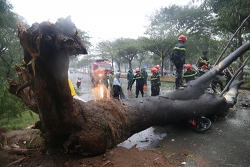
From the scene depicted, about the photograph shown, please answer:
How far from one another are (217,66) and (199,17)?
2491 cm

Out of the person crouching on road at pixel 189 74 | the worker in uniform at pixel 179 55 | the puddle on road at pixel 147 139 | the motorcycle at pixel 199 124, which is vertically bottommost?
the puddle on road at pixel 147 139

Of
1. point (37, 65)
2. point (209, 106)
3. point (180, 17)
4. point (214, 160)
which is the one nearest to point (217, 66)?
point (209, 106)

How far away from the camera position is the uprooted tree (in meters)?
1.74

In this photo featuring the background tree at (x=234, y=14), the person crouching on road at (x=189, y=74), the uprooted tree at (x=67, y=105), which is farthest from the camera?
the background tree at (x=234, y=14)

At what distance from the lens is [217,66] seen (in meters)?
5.40

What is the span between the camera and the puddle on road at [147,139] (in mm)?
3768

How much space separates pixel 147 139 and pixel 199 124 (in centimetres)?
136

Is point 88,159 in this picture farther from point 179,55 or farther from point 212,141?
point 179,55

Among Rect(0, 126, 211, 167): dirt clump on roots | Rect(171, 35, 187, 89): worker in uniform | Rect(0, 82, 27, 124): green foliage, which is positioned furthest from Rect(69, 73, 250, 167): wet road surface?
Rect(0, 82, 27, 124): green foliage

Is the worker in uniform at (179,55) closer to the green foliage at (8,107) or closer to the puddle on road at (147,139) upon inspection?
the puddle on road at (147,139)

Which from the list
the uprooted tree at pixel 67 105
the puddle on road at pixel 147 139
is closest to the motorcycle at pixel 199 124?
the uprooted tree at pixel 67 105

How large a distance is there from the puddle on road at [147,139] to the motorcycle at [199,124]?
0.66 metres

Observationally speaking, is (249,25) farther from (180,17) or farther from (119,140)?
(180,17)

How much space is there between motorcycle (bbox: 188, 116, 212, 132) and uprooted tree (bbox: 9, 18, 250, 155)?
1.12 ft
